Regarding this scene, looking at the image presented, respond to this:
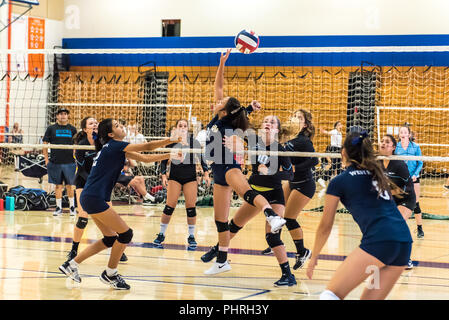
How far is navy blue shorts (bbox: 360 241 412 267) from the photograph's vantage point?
371 centimetres

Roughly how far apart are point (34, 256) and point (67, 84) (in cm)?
1408

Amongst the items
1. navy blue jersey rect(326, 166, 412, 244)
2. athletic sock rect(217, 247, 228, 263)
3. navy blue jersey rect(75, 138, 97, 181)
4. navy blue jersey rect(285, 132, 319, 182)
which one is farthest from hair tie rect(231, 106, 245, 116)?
navy blue jersey rect(326, 166, 412, 244)

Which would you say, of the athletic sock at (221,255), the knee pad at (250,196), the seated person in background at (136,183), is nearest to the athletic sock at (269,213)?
the knee pad at (250,196)

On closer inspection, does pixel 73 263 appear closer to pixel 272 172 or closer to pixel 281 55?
pixel 272 172

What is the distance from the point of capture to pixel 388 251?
3713mm

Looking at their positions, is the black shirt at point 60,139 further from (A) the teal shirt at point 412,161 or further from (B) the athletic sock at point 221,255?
(A) the teal shirt at point 412,161

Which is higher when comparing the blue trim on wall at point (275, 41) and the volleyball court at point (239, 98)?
the blue trim on wall at point (275, 41)

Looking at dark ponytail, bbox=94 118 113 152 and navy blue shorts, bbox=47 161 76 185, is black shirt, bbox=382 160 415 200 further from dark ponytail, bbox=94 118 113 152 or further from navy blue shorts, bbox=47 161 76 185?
navy blue shorts, bbox=47 161 76 185

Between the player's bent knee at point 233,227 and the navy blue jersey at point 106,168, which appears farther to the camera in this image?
the player's bent knee at point 233,227

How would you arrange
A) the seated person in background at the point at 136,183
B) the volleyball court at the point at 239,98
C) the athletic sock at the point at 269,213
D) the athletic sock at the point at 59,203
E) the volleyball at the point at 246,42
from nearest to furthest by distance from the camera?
the athletic sock at the point at 269,213, the volleyball at the point at 246,42, the athletic sock at the point at 59,203, the seated person in background at the point at 136,183, the volleyball court at the point at 239,98

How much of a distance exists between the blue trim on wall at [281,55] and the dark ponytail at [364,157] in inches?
512

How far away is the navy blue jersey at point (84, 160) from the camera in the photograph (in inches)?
275

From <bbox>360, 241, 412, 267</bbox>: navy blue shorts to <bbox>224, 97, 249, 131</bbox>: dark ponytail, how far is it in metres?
2.68
